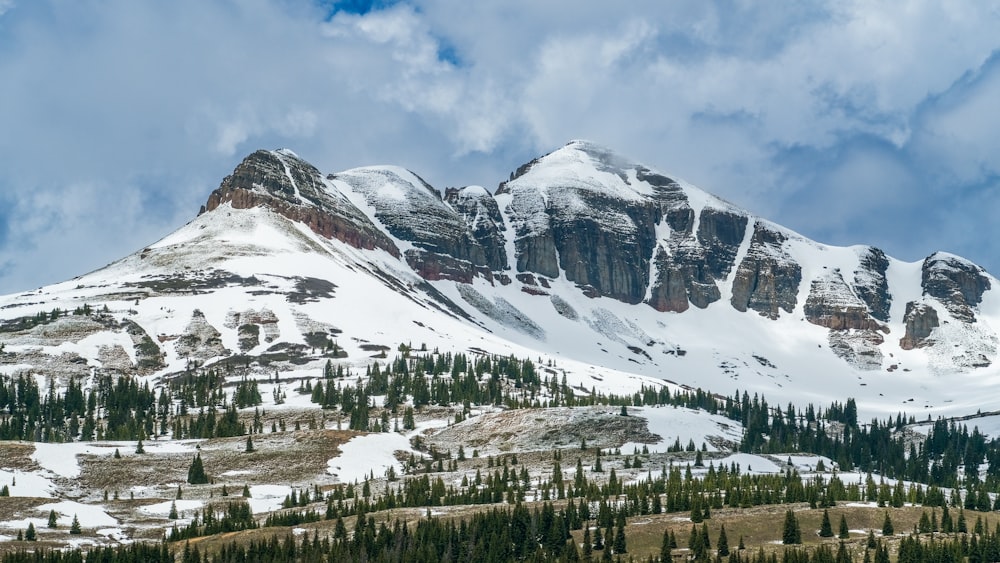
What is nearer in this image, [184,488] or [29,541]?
[29,541]

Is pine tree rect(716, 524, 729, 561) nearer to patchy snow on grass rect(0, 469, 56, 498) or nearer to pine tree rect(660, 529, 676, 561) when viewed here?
pine tree rect(660, 529, 676, 561)

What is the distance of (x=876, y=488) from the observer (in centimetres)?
18575

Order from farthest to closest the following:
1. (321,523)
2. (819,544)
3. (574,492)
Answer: (574,492) → (321,523) → (819,544)

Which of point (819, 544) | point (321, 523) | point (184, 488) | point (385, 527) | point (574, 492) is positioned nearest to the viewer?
point (819, 544)

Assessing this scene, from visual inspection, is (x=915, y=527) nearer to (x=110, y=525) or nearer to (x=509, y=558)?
(x=509, y=558)

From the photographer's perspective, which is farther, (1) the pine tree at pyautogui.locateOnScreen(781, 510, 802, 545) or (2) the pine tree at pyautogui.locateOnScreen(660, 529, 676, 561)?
(1) the pine tree at pyautogui.locateOnScreen(781, 510, 802, 545)

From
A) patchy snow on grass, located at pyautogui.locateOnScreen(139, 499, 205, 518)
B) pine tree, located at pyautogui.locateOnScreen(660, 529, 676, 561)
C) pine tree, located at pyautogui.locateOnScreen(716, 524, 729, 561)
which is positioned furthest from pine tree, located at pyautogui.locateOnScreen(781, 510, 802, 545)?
patchy snow on grass, located at pyautogui.locateOnScreen(139, 499, 205, 518)

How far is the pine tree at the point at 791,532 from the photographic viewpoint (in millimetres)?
149250

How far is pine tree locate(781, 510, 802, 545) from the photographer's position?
149 metres

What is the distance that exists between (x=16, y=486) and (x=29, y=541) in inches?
1328

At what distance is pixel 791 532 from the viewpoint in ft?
491

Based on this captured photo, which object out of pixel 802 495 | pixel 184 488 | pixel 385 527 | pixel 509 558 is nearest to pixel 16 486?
pixel 184 488

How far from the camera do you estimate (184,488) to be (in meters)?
198

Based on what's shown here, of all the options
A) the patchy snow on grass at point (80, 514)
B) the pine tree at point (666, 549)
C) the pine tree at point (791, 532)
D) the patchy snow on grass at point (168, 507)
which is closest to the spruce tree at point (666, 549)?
the pine tree at point (666, 549)
